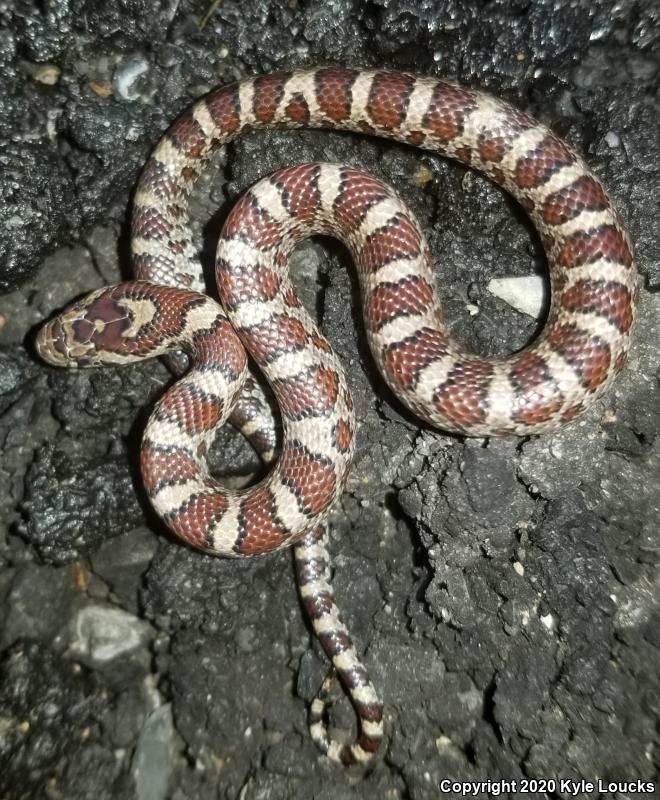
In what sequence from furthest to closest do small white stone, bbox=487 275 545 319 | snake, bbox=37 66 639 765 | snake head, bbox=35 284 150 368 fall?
1. snake head, bbox=35 284 150 368
2. small white stone, bbox=487 275 545 319
3. snake, bbox=37 66 639 765

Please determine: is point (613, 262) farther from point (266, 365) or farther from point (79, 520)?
point (79, 520)

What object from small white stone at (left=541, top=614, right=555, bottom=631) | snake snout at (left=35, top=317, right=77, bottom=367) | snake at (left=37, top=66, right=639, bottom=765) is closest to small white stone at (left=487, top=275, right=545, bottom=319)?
snake at (left=37, top=66, right=639, bottom=765)

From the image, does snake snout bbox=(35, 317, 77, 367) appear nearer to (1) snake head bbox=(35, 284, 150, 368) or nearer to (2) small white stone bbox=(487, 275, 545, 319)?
(1) snake head bbox=(35, 284, 150, 368)

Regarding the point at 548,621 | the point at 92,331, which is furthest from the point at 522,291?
the point at 92,331

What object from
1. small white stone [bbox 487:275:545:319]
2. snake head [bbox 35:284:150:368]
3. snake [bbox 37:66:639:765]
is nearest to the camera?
snake [bbox 37:66:639:765]

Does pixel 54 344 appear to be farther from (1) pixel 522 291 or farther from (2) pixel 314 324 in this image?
(1) pixel 522 291

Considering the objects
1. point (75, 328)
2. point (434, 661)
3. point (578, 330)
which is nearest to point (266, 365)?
point (75, 328)

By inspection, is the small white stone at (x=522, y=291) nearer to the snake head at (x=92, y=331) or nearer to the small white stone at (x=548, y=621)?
the small white stone at (x=548, y=621)
